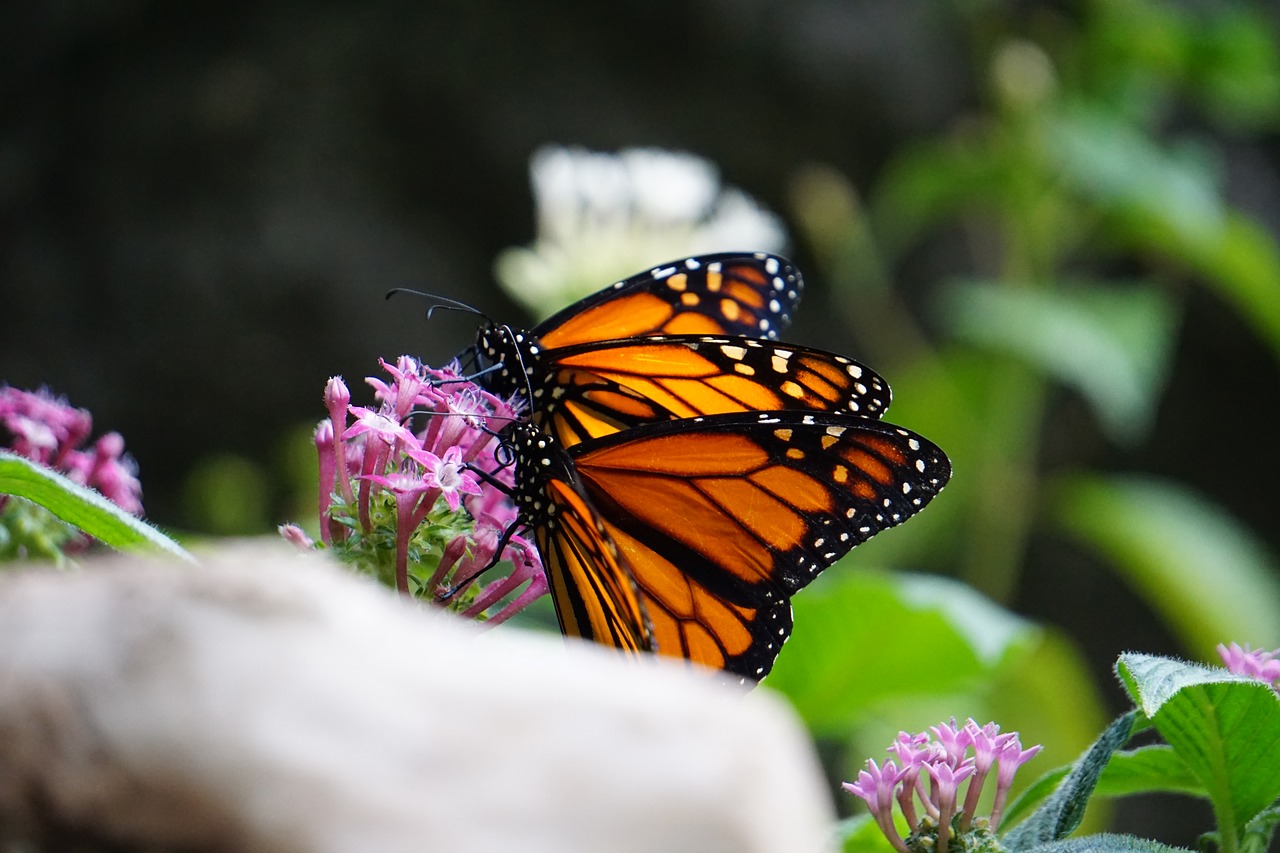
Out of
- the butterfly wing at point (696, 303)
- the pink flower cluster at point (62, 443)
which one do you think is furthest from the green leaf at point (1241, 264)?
the pink flower cluster at point (62, 443)

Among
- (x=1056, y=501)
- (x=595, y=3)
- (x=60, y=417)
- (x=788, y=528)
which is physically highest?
(x=595, y=3)

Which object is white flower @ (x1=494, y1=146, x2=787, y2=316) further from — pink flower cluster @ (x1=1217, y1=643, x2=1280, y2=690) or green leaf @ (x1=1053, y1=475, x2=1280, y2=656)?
pink flower cluster @ (x1=1217, y1=643, x2=1280, y2=690)

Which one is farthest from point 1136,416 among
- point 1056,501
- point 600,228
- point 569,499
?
point 569,499

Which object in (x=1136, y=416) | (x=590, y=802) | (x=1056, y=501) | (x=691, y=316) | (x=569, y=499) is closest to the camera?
(x=590, y=802)

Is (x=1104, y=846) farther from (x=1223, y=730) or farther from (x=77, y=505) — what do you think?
(x=77, y=505)

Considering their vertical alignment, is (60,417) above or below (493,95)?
below

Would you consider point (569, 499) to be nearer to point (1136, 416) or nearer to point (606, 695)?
point (606, 695)
